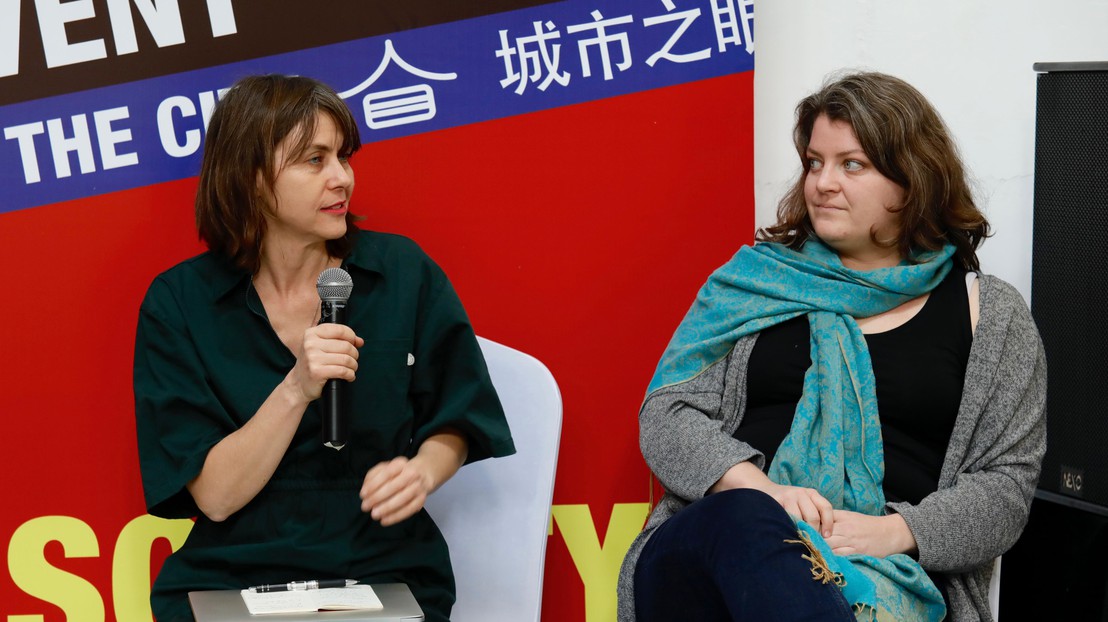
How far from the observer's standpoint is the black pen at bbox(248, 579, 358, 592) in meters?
1.98

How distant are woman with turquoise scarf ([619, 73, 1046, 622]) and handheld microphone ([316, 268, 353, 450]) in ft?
2.04

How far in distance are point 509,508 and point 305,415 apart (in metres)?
0.50

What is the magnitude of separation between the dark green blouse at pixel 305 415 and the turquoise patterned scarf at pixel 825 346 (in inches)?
19.1

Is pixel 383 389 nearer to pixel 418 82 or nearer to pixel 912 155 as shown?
pixel 418 82

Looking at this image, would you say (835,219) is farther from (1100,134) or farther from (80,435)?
(80,435)

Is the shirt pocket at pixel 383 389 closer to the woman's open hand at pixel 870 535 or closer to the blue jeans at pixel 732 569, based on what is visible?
the blue jeans at pixel 732 569

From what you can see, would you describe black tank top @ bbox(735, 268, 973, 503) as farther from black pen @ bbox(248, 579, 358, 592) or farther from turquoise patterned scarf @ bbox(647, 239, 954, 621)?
black pen @ bbox(248, 579, 358, 592)

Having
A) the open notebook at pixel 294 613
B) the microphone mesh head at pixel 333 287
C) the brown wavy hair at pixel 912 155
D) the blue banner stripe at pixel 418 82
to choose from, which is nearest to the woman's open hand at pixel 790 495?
the brown wavy hair at pixel 912 155

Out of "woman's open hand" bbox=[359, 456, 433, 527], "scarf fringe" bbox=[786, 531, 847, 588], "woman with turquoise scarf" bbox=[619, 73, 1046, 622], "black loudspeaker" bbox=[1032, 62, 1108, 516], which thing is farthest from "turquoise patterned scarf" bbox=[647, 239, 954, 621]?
"woman's open hand" bbox=[359, 456, 433, 527]

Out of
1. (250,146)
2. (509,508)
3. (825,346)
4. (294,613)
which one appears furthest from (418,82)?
(294,613)

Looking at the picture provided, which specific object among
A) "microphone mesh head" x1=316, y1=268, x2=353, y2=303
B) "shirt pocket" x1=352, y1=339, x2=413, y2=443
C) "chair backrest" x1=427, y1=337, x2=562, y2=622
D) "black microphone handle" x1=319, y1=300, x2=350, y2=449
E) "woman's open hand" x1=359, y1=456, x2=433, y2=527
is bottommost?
"chair backrest" x1=427, y1=337, x2=562, y2=622

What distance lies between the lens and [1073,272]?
8.60 ft

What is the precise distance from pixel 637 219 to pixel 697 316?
341mm

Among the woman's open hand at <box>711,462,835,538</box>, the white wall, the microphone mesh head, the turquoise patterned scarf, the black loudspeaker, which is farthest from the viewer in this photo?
the white wall
